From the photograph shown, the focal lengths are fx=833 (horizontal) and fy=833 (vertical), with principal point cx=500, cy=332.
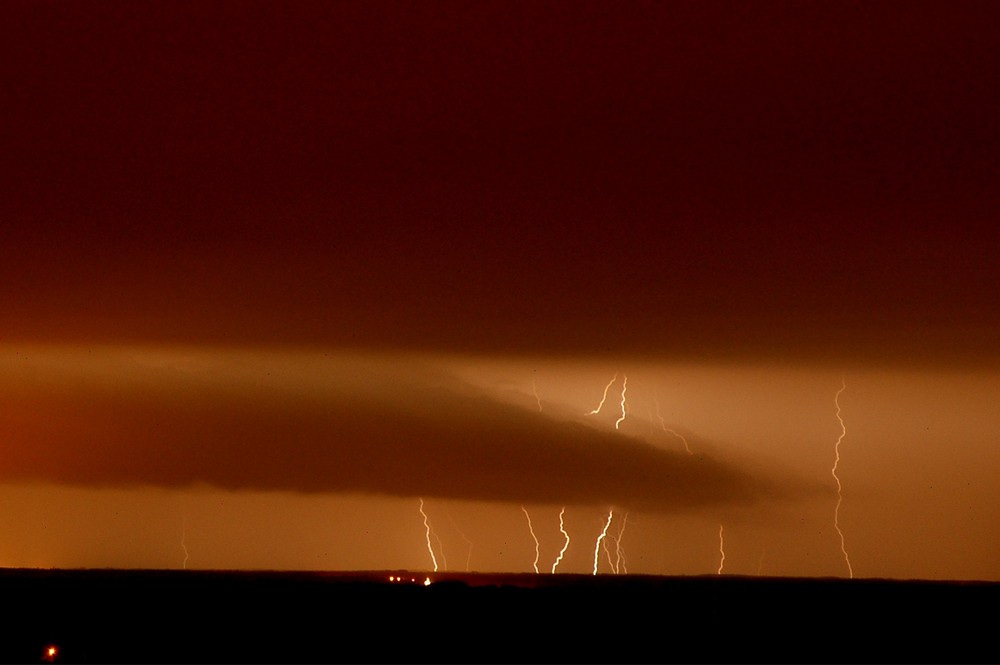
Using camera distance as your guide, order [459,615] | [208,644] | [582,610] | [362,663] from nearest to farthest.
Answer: [362,663] < [208,644] < [459,615] < [582,610]

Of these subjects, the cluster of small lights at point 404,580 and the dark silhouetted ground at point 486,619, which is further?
the cluster of small lights at point 404,580

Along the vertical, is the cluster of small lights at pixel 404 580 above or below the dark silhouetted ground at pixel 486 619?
above

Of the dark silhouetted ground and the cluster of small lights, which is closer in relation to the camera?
the dark silhouetted ground

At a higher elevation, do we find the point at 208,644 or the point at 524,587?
the point at 524,587

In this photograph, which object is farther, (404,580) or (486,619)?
(404,580)

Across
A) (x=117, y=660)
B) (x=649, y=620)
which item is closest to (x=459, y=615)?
(x=649, y=620)

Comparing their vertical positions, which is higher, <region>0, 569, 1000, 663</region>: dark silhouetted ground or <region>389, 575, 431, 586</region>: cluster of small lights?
<region>389, 575, 431, 586</region>: cluster of small lights

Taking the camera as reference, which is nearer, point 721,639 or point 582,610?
point 721,639

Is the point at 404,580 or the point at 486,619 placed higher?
the point at 404,580

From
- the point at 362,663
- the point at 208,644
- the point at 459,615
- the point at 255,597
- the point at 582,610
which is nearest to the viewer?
the point at 362,663

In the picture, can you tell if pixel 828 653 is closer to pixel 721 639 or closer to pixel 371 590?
pixel 721 639

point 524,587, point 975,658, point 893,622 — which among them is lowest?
point 975,658
